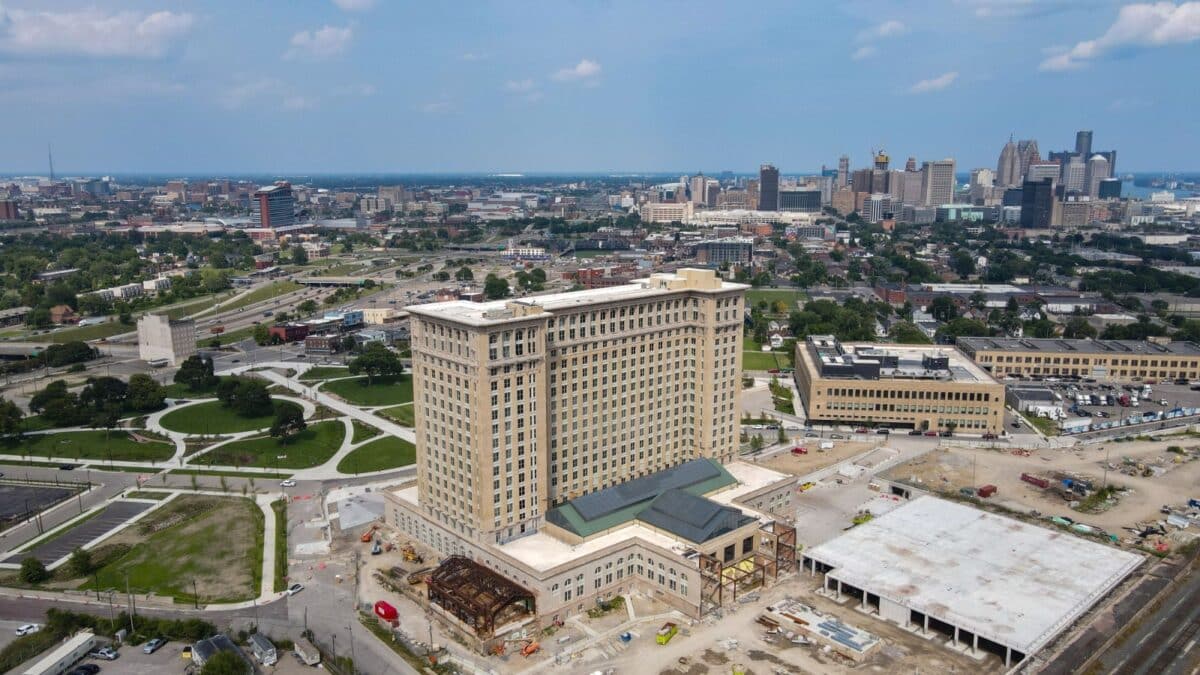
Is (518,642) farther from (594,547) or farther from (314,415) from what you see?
(314,415)

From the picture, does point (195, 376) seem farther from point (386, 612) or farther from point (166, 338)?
point (386, 612)

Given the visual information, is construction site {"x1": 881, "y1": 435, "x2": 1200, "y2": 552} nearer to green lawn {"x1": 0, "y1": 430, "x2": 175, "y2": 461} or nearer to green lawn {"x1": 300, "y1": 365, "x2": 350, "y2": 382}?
green lawn {"x1": 0, "y1": 430, "x2": 175, "y2": 461}

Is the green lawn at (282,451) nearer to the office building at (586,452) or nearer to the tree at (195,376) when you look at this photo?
the office building at (586,452)

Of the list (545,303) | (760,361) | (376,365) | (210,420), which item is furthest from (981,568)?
(210,420)

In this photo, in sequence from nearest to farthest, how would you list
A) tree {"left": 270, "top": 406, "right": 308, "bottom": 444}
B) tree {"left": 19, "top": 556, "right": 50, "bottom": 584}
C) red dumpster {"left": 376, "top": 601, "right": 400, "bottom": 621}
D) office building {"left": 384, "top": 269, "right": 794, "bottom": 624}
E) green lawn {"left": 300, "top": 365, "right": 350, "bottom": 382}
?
red dumpster {"left": 376, "top": 601, "right": 400, "bottom": 621}, office building {"left": 384, "top": 269, "right": 794, "bottom": 624}, tree {"left": 19, "top": 556, "right": 50, "bottom": 584}, tree {"left": 270, "top": 406, "right": 308, "bottom": 444}, green lawn {"left": 300, "top": 365, "right": 350, "bottom": 382}

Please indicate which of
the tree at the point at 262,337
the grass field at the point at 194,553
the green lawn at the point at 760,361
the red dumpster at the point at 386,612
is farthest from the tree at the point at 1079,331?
the tree at the point at 262,337

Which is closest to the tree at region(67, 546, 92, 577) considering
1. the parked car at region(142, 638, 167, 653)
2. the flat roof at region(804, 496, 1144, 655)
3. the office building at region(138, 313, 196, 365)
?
the parked car at region(142, 638, 167, 653)
